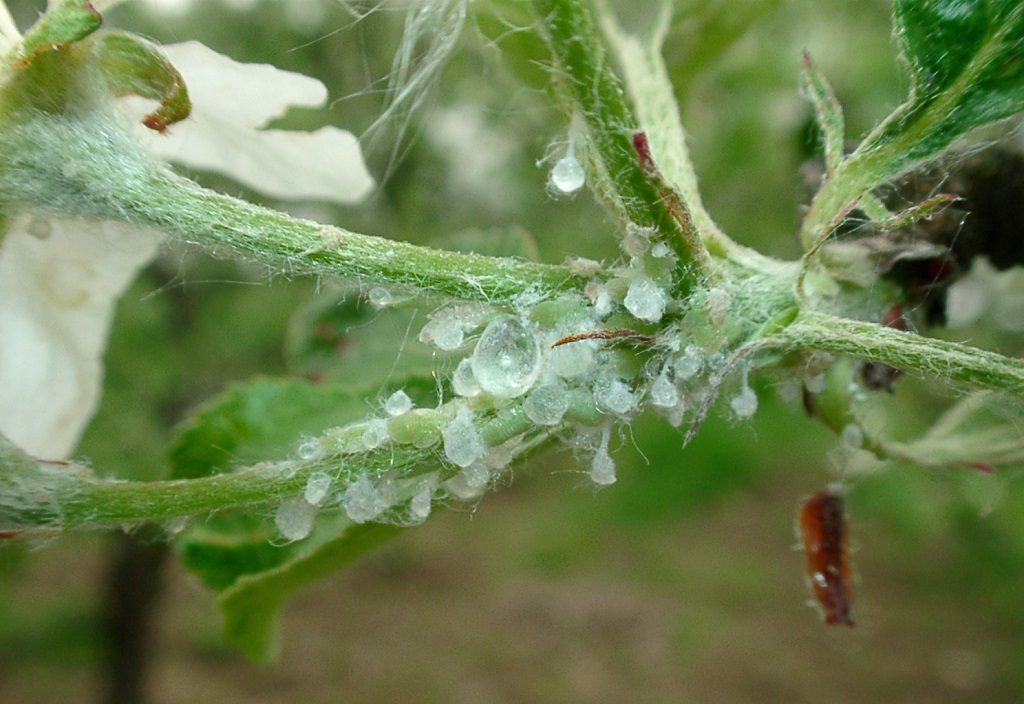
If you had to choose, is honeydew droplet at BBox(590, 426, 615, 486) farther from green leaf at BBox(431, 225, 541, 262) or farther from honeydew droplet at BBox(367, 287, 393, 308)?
green leaf at BBox(431, 225, 541, 262)

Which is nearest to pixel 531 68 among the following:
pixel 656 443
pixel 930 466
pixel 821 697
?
pixel 930 466

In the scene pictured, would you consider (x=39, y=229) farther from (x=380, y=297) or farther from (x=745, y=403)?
(x=745, y=403)

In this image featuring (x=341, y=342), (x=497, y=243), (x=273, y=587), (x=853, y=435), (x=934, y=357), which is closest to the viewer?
(x=934, y=357)

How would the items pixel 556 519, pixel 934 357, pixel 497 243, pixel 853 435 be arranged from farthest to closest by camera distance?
pixel 556 519 < pixel 497 243 < pixel 853 435 < pixel 934 357

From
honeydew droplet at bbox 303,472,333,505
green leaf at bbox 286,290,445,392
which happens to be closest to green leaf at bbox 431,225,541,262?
green leaf at bbox 286,290,445,392

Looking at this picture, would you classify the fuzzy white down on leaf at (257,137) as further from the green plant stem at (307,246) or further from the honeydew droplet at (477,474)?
the honeydew droplet at (477,474)

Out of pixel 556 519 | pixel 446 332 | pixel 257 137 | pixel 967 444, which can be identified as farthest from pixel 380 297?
pixel 556 519

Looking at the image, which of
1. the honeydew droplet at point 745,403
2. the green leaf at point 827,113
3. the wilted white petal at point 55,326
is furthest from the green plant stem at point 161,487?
the wilted white petal at point 55,326
